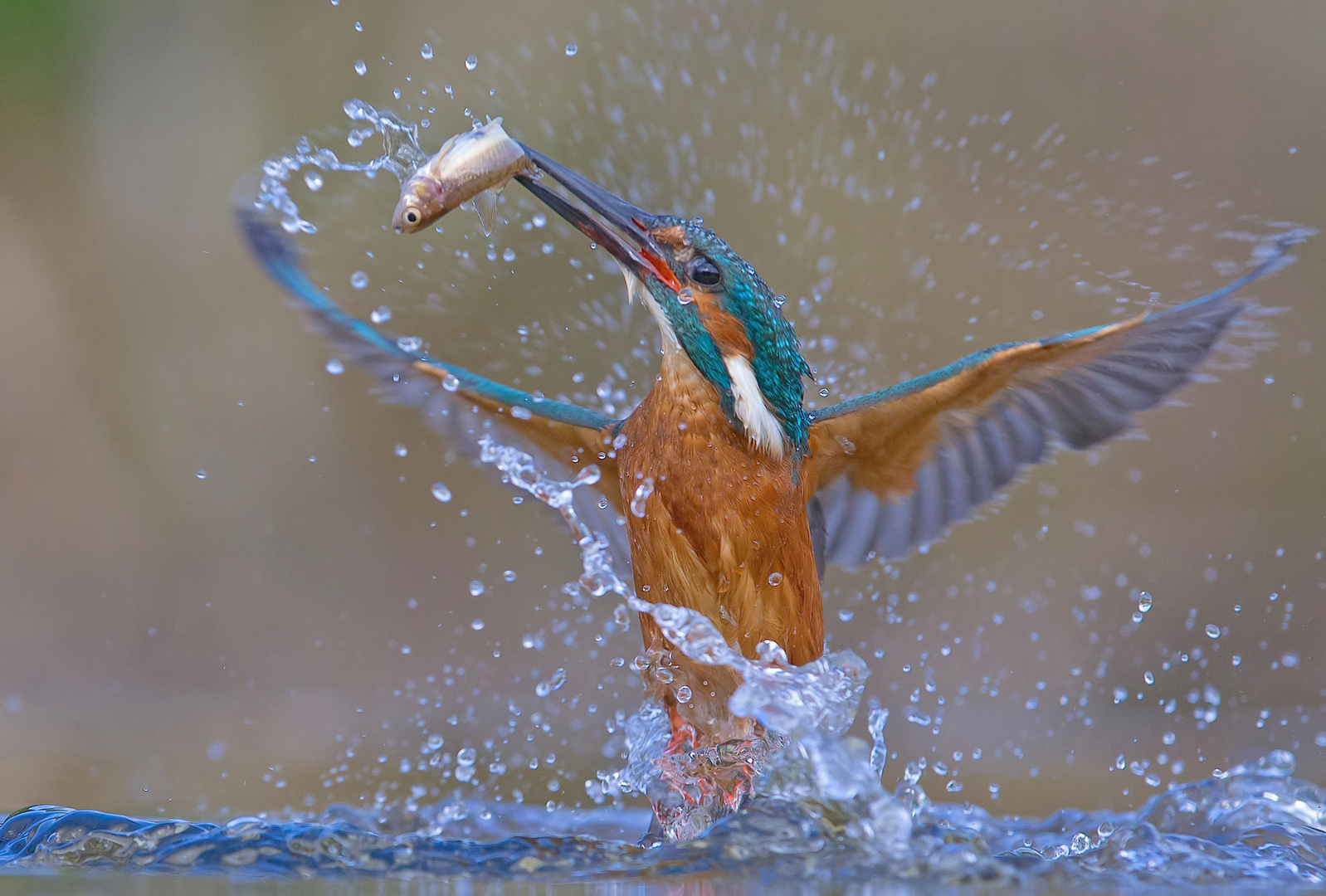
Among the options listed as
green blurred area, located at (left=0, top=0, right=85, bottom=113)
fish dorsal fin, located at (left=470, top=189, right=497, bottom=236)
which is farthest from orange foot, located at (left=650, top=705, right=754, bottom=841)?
green blurred area, located at (left=0, top=0, right=85, bottom=113)

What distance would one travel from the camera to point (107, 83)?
231 inches

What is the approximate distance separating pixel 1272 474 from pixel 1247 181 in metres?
1.29

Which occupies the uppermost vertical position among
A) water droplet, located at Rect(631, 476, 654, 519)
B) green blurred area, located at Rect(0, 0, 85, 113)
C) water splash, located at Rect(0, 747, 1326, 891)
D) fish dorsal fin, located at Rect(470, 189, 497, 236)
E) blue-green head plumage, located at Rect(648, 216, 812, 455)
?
green blurred area, located at Rect(0, 0, 85, 113)

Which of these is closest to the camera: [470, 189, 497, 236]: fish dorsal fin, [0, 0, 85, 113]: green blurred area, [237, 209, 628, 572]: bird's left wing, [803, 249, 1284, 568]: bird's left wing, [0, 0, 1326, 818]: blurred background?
[470, 189, 497, 236]: fish dorsal fin

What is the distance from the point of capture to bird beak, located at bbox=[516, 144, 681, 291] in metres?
2.40

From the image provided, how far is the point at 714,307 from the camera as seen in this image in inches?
96.3

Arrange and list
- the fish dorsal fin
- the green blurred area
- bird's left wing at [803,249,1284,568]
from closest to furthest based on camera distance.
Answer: the fish dorsal fin → bird's left wing at [803,249,1284,568] → the green blurred area

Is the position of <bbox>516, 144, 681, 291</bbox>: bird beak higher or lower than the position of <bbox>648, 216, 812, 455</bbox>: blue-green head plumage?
higher

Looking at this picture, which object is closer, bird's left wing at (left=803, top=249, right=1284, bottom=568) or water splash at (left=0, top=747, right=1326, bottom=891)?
water splash at (left=0, top=747, right=1326, bottom=891)

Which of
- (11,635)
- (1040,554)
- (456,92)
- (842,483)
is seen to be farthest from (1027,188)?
(11,635)

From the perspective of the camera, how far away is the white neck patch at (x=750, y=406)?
8.06ft

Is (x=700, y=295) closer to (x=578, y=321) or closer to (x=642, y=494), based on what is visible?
(x=642, y=494)

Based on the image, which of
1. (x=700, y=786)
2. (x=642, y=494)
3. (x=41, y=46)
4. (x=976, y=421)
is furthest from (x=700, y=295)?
(x=41, y=46)

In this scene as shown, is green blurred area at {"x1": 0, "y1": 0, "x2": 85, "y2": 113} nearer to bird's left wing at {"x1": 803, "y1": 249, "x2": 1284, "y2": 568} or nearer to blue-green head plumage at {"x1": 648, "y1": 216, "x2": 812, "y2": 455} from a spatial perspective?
blue-green head plumage at {"x1": 648, "y1": 216, "x2": 812, "y2": 455}
